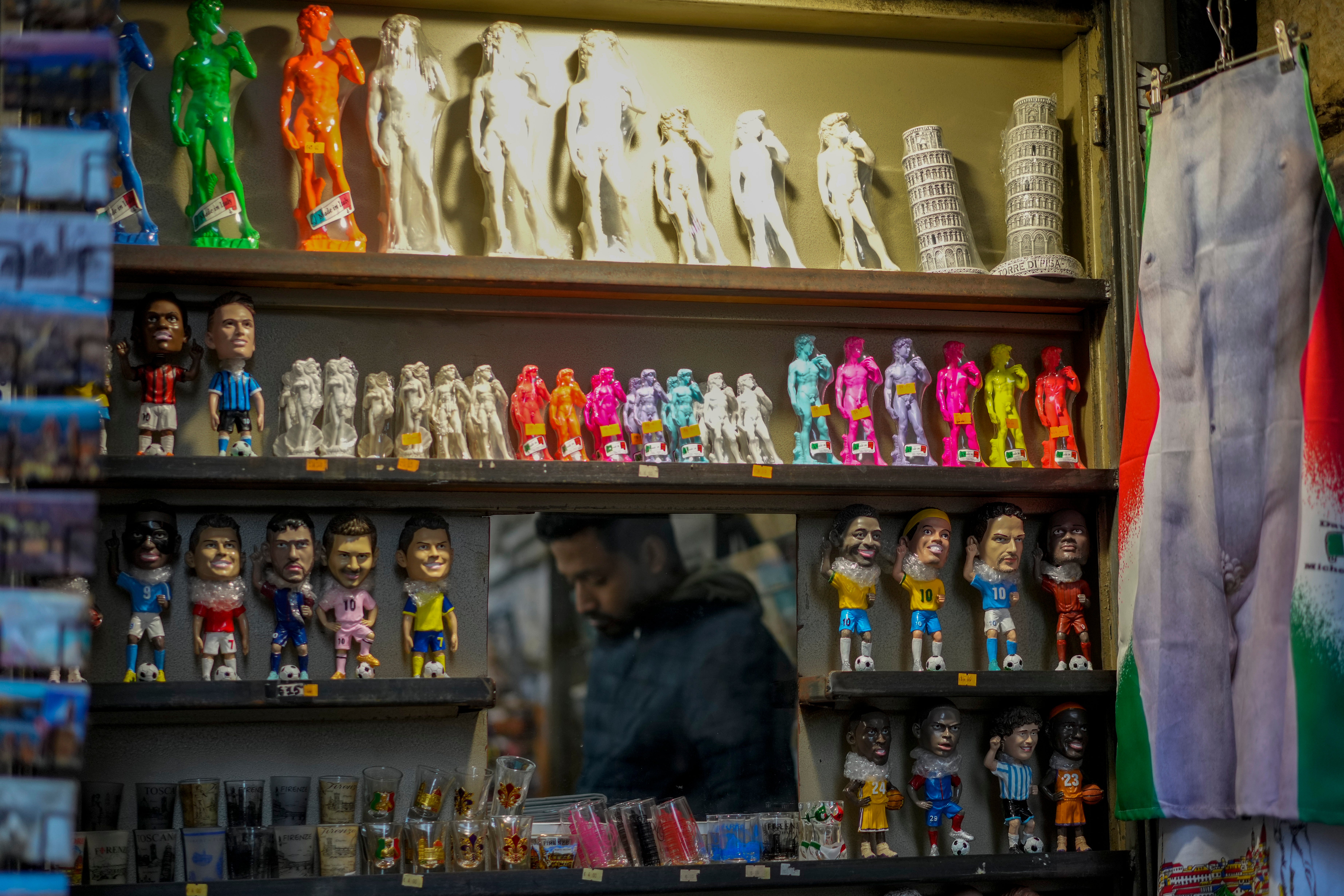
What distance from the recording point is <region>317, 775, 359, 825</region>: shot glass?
283 cm

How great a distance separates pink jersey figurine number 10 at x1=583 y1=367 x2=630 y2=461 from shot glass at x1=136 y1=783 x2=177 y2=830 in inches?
47.8

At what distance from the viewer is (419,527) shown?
2.97 meters

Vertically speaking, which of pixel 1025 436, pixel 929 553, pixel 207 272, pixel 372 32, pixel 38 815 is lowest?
pixel 38 815

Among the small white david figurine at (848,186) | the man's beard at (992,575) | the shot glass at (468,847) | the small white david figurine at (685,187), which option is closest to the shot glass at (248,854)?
the shot glass at (468,847)

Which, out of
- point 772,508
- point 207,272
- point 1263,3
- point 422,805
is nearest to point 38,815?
point 422,805

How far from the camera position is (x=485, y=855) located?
2826 mm

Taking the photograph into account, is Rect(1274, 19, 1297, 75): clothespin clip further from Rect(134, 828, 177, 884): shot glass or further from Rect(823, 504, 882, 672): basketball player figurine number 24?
Rect(134, 828, 177, 884): shot glass

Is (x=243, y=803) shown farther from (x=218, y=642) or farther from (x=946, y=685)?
(x=946, y=685)

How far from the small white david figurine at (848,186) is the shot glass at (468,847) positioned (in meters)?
1.63

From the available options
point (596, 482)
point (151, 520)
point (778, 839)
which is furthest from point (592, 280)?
point (778, 839)

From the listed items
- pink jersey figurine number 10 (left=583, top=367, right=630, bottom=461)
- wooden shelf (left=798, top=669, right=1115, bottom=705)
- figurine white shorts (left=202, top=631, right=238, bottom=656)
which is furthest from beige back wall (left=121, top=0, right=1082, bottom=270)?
wooden shelf (left=798, top=669, right=1115, bottom=705)

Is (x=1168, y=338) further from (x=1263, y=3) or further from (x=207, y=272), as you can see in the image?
(x=207, y=272)

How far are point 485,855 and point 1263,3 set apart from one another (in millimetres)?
2925

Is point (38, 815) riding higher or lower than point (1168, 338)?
lower
